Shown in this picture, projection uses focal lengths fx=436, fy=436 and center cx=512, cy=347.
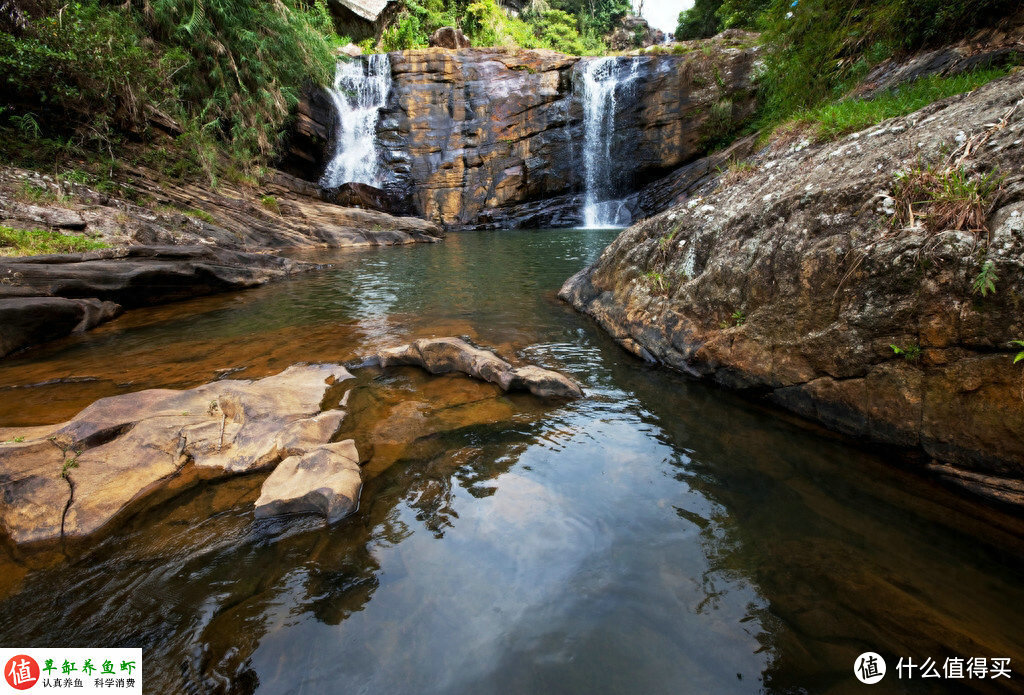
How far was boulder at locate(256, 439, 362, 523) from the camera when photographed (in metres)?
2.43

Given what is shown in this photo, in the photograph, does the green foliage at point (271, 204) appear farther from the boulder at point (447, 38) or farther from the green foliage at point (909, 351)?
the green foliage at point (909, 351)

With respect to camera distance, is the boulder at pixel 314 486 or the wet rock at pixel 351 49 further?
the wet rock at pixel 351 49

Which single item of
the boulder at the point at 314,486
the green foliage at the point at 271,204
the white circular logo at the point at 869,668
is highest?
the green foliage at the point at 271,204

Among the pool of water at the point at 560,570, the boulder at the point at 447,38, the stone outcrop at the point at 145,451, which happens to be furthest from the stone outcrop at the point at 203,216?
the boulder at the point at 447,38

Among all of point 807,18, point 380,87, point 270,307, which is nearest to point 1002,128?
point 807,18

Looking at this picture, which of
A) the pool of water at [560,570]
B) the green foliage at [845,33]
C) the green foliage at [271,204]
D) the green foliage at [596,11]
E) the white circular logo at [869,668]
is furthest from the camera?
the green foliage at [596,11]

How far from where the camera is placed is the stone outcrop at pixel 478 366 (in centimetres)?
387

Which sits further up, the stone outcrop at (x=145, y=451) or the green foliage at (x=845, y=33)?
the green foliage at (x=845, y=33)

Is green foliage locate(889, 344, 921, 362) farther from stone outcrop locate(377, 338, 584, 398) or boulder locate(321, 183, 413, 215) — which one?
boulder locate(321, 183, 413, 215)

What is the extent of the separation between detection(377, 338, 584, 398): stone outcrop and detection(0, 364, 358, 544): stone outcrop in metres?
1.11

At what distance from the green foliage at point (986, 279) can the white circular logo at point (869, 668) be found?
2.02 metres

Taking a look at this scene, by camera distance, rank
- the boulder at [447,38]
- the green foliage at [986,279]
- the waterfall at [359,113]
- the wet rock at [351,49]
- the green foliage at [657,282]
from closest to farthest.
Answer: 1. the green foliage at [986,279]
2. the green foliage at [657,282]
3. the waterfall at [359,113]
4. the boulder at [447,38]
5. the wet rock at [351,49]

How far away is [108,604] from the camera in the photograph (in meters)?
1.91

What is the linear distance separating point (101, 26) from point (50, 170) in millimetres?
4118
